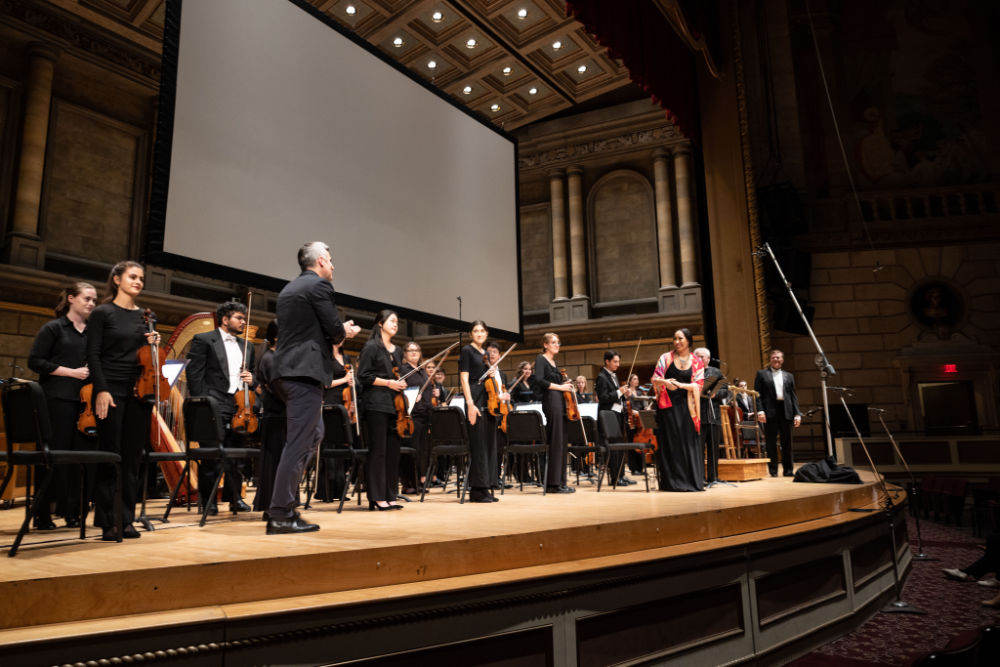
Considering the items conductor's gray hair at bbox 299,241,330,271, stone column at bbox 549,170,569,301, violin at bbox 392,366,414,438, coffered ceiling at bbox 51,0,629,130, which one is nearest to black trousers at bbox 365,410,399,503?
violin at bbox 392,366,414,438

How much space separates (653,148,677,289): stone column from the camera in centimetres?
1522

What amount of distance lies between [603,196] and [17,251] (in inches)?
479

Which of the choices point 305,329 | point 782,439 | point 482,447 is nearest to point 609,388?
point 782,439

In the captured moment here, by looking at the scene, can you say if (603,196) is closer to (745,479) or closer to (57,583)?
(745,479)

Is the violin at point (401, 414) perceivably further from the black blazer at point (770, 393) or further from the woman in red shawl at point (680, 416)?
A: the black blazer at point (770, 393)

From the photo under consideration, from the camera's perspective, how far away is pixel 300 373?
3.25 metres

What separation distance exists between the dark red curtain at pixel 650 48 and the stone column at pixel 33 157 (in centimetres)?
894

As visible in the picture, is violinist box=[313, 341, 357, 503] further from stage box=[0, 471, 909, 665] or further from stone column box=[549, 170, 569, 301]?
stone column box=[549, 170, 569, 301]

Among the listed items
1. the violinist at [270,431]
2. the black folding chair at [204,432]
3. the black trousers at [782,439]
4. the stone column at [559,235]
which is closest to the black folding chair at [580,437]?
the black trousers at [782,439]

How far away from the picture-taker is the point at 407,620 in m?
2.34

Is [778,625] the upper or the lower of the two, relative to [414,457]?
lower

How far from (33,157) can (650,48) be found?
975cm

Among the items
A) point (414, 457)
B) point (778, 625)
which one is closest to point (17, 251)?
point (414, 457)

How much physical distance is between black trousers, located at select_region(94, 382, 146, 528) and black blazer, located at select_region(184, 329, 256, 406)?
126 cm
